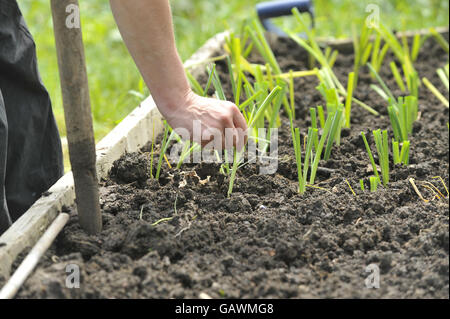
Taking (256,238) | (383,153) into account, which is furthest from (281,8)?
(256,238)

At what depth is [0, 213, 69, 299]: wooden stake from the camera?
1298mm

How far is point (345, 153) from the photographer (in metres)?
2.22

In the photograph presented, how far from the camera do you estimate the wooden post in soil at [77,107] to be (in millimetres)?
1336

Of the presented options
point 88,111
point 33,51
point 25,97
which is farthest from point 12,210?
point 88,111

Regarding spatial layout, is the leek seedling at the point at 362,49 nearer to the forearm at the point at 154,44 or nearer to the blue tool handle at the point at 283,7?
the blue tool handle at the point at 283,7

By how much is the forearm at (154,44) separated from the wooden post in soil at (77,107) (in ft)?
0.44

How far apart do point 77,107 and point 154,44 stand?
0.78 ft

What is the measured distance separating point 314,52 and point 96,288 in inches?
70.6

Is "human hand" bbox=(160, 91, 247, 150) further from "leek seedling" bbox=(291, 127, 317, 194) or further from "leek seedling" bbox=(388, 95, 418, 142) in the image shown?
"leek seedling" bbox=(388, 95, 418, 142)

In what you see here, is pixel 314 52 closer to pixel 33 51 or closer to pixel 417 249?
pixel 33 51

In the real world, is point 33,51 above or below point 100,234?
above

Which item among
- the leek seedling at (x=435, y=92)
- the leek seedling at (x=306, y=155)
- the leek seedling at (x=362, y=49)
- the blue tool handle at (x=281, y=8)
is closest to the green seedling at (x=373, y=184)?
the leek seedling at (x=306, y=155)

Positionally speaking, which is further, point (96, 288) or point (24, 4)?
point (24, 4)

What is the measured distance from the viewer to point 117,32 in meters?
4.45
